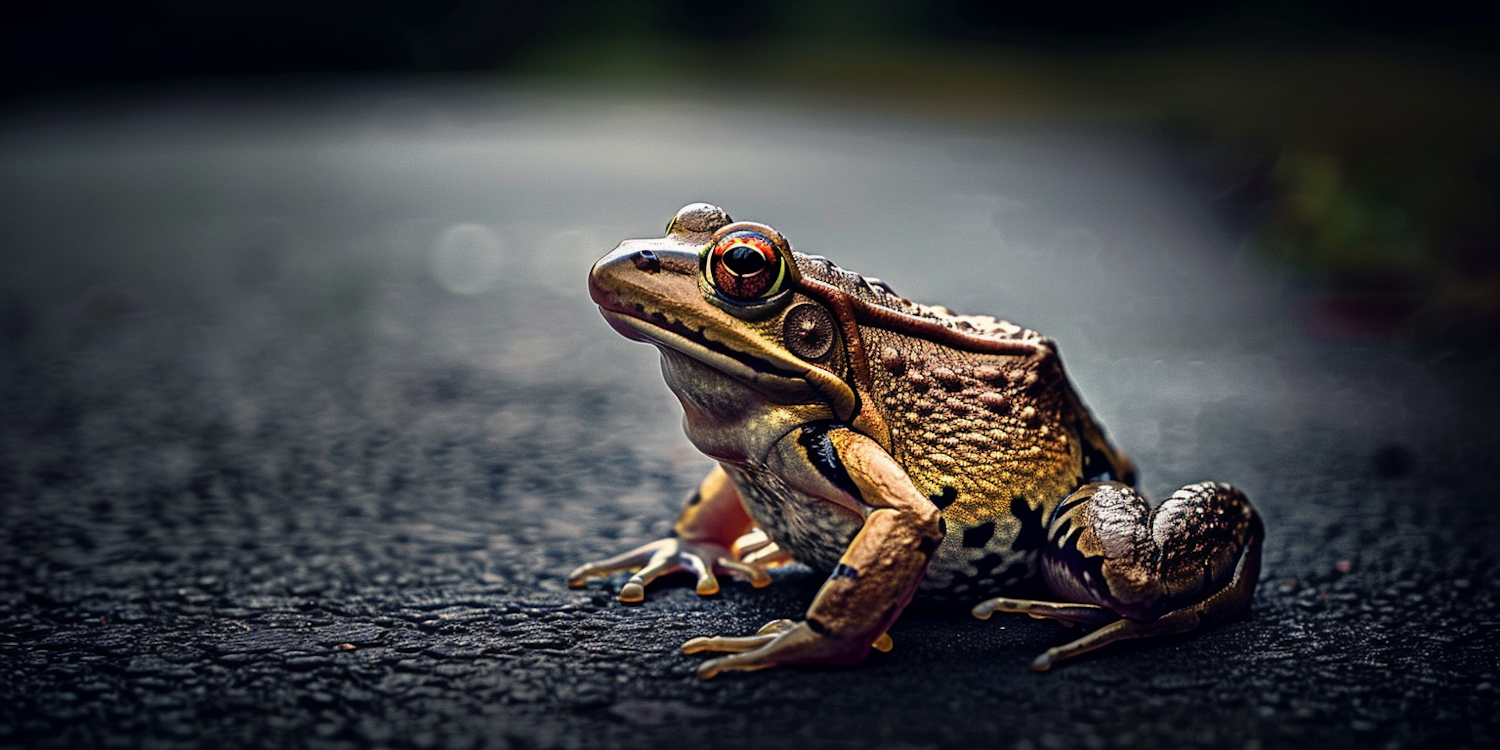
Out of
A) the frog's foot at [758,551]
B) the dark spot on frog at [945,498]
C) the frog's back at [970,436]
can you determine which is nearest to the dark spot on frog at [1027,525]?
the frog's back at [970,436]

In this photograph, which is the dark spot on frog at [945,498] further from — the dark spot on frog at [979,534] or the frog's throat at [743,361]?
the frog's throat at [743,361]

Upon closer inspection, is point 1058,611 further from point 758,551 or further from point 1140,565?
point 758,551

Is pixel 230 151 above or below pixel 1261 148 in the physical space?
above

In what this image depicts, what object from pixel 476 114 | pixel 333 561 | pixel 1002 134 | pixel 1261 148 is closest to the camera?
pixel 333 561

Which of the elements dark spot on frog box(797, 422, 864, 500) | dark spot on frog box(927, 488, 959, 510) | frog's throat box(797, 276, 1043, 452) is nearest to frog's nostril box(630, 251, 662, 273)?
frog's throat box(797, 276, 1043, 452)

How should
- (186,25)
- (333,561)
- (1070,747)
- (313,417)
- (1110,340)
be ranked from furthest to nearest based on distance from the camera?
(186,25) < (1110,340) < (313,417) < (333,561) < (1070,747)

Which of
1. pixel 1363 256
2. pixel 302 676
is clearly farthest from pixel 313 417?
pixel 1363 256

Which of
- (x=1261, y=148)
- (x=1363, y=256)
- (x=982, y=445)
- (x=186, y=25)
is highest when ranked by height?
(x=186, y=25)

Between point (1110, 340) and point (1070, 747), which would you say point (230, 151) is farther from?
point (1070, 747)

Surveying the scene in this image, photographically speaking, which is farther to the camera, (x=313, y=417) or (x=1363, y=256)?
(x=1363, y=256)
